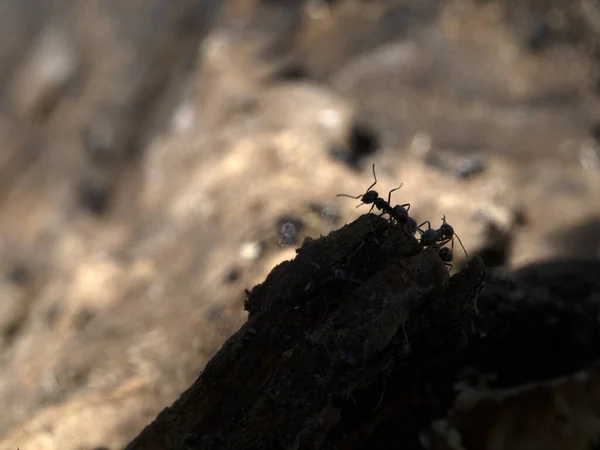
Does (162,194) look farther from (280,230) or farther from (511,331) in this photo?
(511,331)

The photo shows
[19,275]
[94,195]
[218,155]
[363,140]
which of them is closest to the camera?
[218,155]

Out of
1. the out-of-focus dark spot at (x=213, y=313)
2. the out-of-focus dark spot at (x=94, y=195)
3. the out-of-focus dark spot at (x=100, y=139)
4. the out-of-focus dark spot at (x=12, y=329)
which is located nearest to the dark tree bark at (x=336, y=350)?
the out-of-focus dark spot at (x=213, y=313)

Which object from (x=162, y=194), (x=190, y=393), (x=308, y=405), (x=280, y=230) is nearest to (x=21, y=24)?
(x=162, y=194)

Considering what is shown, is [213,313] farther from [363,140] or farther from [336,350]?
[363,140]

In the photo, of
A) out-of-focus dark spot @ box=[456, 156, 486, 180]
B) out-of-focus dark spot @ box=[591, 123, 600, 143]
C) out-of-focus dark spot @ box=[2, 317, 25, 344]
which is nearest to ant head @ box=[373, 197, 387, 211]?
out-of-focus dark spot @ box=[456, 156, 486, 180]

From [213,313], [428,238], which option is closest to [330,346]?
[428,238]

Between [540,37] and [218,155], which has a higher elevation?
[218,155]

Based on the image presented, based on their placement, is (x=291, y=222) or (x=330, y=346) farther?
(x=291, y=222)
